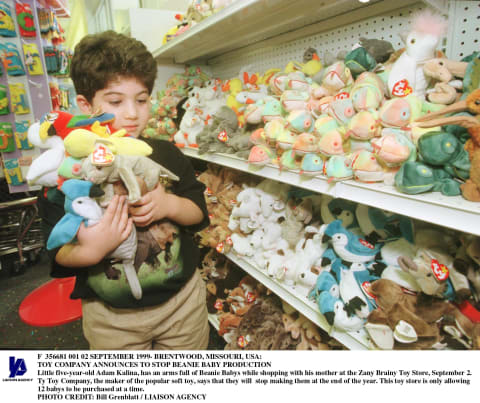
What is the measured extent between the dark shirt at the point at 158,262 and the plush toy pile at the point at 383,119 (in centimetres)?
23

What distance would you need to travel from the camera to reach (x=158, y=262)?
831 millimetres

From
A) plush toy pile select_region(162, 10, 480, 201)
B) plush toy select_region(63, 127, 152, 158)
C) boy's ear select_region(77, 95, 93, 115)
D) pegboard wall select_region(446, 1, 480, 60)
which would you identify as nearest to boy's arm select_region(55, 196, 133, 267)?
plush toy select_region(63, 127, 152, 158)

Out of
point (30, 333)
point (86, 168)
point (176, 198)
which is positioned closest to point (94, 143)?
point (86, 168)

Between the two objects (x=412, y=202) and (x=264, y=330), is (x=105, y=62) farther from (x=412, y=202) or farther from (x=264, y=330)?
(x=264, y=330)

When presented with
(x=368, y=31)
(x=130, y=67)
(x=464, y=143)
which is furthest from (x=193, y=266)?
(x=368, y=31)

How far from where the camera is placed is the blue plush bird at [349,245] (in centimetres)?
84

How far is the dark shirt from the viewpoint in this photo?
74cm

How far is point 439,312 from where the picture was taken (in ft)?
2.21

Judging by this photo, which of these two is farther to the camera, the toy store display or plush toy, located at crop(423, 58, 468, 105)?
the toy store display

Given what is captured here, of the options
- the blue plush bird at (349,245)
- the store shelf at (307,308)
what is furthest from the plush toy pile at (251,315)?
the blue plush bird at (349,245)

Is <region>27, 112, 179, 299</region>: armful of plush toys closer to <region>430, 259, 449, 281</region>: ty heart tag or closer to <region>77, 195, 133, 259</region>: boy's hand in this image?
<region>77, 195, 133, 259</region>: boy's hand

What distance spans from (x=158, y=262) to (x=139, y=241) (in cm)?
9
